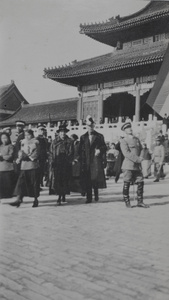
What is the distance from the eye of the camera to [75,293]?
94.6 inches

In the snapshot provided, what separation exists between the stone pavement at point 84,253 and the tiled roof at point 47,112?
14.4m

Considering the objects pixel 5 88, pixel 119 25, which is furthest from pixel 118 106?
pixel 5 88

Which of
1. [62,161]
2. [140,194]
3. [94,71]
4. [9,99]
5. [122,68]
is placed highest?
[9,99]

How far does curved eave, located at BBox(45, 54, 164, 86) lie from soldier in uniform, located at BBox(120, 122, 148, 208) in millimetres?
8726

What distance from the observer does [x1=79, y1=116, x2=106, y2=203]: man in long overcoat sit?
20.2ft

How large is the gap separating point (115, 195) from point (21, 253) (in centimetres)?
389

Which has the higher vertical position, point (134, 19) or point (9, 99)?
point (134, 19)

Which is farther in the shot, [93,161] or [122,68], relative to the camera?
A: [122,68]

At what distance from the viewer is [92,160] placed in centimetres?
623

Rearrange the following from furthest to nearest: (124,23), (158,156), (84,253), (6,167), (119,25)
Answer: (119,25) < (124,23) < (158,156) < (6,167) < (84,253)

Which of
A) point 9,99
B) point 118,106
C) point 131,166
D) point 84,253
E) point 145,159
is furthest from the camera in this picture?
point 9,99

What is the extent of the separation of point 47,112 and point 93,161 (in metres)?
15.5

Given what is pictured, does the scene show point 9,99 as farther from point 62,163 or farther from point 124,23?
point 62,163

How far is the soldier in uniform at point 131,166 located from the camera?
5.50m
